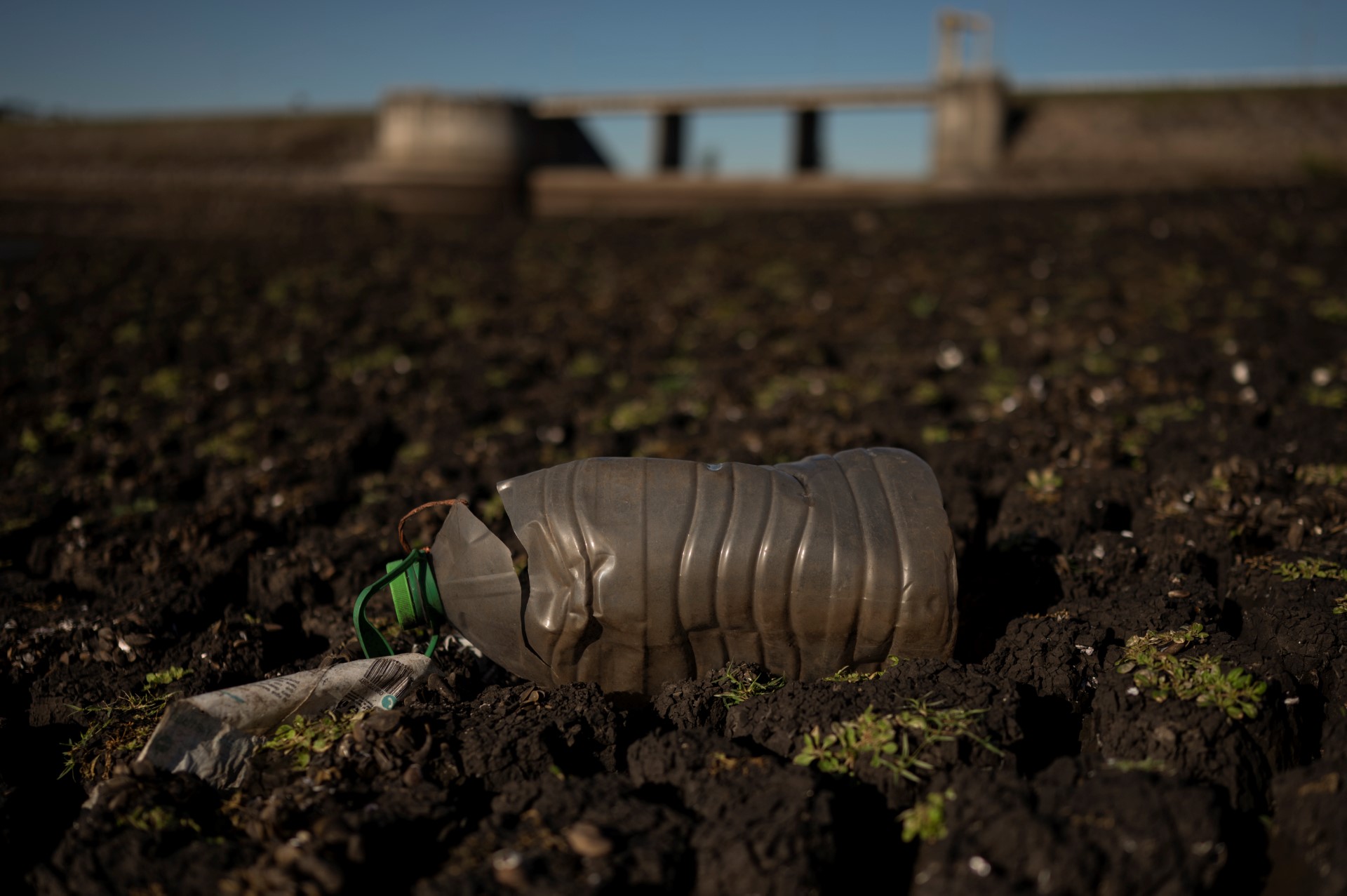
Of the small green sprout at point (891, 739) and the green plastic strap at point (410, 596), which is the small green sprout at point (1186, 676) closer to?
the small green sprout at point (891, 739)

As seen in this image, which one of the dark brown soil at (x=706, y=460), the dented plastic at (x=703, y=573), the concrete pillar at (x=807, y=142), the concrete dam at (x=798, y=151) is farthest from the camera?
the concrete pillar at (x=807, y=142)

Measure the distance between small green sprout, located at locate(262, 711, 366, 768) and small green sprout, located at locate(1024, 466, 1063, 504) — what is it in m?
2.69

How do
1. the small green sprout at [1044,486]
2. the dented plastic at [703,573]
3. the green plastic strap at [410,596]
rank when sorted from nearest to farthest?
the dented plastic at [703,573] → the green plastic strap at [410,596] → the small green sprout at [1044,486]

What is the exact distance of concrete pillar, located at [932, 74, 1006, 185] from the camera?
621 inches

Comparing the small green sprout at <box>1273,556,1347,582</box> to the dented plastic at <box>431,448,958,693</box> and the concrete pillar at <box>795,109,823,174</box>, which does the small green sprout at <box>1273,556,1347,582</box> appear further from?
the concrete pillar at <box>795,109,823,174</box>

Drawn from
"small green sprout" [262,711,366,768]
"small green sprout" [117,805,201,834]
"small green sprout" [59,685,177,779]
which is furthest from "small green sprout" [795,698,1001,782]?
"small green sprout" [59,685,177,779]

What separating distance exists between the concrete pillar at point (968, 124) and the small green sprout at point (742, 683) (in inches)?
551

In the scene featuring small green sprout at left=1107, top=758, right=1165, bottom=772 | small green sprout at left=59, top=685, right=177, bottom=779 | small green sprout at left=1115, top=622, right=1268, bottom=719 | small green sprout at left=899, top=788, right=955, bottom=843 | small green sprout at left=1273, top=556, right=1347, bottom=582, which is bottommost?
small green sprout at left=59, top=685, right=177, bottom=779

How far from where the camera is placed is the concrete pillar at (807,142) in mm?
19031

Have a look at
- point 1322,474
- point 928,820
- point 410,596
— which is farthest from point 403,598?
point 1322,474

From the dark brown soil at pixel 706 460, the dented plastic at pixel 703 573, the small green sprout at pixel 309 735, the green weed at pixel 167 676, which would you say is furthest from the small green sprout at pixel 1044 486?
the green weed at pixel 167 676

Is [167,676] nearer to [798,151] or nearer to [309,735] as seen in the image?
[309,735]

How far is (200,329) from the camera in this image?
27.5ft

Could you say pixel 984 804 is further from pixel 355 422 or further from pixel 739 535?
pixel 355 422
